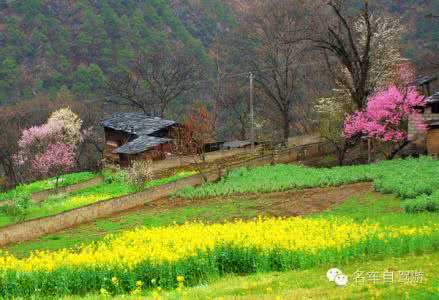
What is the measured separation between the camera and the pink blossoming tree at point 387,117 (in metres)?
38.8

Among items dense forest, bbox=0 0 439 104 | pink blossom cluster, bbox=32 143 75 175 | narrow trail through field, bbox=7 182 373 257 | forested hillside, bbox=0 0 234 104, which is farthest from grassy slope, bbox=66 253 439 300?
forested hillside, bbox=0 0 234 104

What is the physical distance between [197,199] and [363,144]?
20.3 m

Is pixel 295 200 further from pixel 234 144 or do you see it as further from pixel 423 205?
pixel 234 144

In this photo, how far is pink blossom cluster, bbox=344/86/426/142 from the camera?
38.9m

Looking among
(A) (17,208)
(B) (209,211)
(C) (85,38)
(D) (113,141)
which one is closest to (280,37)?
(D) (113,141)

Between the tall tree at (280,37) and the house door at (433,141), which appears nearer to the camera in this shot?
the house door at (433,141)

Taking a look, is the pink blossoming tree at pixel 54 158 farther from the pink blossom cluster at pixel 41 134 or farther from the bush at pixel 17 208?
the bush at pixel 17 208

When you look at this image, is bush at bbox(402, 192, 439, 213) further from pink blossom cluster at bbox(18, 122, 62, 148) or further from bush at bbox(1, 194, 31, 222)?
pink blossom cluster at bbox(18, 122, 62, 148)

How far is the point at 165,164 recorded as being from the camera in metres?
49.3

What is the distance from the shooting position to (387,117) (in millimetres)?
39656

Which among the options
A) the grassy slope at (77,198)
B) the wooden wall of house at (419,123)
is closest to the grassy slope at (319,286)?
the grassy slope at (77,198)

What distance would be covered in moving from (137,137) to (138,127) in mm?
1251

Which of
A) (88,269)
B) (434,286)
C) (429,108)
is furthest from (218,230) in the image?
(429,108)

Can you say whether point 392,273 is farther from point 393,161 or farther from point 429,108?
point 429,108
